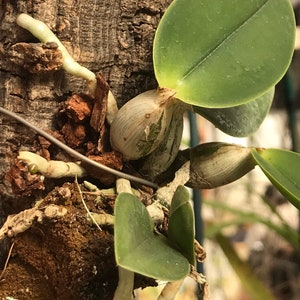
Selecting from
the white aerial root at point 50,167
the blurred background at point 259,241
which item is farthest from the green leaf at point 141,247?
the blurred background at point 259,241

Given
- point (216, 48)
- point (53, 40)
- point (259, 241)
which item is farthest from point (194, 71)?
point (259, 241)

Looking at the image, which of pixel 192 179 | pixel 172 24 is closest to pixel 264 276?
pixel 192 179

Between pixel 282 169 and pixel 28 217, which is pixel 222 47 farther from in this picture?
pixel 28 217

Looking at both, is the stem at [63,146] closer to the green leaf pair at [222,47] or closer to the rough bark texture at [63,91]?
the rough bark texture at [63,91]

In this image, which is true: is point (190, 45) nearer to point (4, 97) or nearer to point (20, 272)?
point (4, 97)

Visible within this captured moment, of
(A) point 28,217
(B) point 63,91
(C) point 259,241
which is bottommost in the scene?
(C) point 259,241

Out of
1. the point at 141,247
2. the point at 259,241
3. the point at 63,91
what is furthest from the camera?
the point at 259,241
